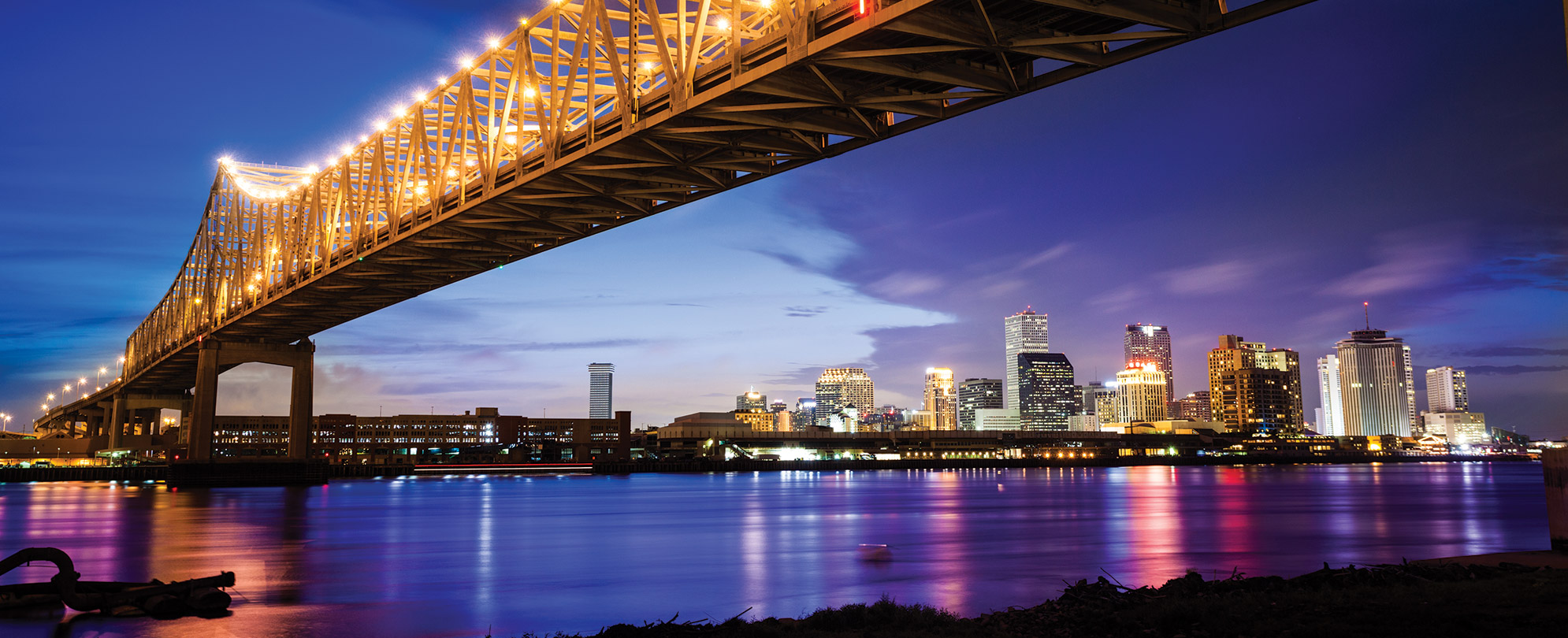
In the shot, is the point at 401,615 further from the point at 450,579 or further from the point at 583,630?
the point at 450,579

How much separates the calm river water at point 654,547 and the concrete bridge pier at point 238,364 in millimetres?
7319

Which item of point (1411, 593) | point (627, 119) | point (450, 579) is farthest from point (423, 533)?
point (1411, 593)

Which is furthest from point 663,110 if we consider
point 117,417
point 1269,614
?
point 117,417

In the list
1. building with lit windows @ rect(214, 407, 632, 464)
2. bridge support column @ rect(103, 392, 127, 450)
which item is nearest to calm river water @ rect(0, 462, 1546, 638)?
bridge support column @ rect(103, 392, 127, 450)

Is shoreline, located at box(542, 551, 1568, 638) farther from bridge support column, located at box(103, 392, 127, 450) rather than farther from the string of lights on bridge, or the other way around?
bridge support column, located at box(103, 392, 127, 450)

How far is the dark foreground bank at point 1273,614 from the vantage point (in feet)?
41.9

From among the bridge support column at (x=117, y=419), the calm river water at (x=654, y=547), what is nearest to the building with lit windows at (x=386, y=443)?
the bridge support column at (x=117, y=419)

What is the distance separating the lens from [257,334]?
84000 millimetres

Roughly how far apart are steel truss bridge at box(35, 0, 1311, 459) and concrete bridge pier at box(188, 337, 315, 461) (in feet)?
64.6

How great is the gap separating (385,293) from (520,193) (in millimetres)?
27693

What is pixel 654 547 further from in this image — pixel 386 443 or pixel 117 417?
pixel 386 443

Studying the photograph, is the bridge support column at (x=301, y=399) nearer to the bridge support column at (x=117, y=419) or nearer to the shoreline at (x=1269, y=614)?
the bridge support column at (x=117, y=419)

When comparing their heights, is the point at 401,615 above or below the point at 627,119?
below

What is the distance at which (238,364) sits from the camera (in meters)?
88.4
